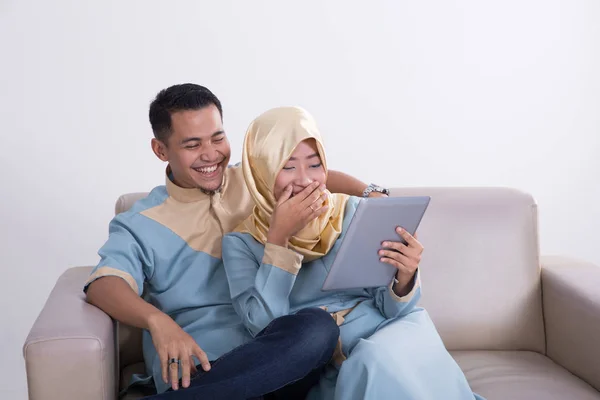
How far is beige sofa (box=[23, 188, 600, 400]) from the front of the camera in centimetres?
212

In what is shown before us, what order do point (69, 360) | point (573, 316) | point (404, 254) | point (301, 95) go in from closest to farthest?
1. point (69, 360)
2. point (404, 254)
3. point (573, 316)
4. point (301, 95)

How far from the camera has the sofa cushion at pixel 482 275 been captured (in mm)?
2264

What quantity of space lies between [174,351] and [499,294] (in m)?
1.03

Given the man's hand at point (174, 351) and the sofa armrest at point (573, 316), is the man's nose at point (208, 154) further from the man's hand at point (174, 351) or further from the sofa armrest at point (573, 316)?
the sofa armrest at point (573, 316)

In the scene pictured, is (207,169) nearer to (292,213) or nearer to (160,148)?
(160,148)

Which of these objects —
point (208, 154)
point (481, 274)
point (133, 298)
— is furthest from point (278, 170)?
point (481, 274)

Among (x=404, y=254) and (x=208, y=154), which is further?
(x=208, y=154)

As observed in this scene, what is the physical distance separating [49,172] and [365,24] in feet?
4.30

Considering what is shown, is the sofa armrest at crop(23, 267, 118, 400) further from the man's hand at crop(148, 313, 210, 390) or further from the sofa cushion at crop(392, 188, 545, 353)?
the sofa cushion at crop(392, 188, 545, 353)

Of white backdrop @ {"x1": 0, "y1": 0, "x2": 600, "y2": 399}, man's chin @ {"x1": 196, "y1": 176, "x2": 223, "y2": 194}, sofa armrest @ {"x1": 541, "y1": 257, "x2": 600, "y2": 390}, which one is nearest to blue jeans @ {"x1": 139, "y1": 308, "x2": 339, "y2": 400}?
man's chin @ {"x1": 196, "y1": 176, "x2": 223, "y2": 194}

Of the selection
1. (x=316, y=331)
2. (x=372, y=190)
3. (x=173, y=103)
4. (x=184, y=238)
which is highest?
(x=173, y=103)

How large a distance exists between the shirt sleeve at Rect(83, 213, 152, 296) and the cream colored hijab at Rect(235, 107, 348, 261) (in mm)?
265

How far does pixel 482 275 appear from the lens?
89.7 inches

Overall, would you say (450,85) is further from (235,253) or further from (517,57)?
(235,253)
